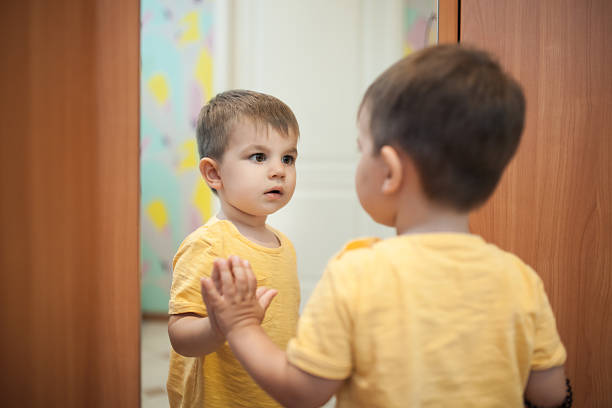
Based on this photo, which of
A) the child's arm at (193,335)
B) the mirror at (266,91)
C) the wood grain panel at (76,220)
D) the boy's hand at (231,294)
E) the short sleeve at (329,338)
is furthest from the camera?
the mirror at (266,91)

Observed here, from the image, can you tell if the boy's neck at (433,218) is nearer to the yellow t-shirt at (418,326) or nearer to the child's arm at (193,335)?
the yellow t-shirt at (418,326)

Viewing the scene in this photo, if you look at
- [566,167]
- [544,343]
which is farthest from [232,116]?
[566,167]

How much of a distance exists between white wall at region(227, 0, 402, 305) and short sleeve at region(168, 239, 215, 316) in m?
0.43

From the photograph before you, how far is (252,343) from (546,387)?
1.22 ft

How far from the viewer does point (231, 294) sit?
0.56 metres

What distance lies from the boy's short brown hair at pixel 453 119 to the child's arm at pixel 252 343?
0.24 meters

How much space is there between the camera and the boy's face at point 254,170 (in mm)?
843

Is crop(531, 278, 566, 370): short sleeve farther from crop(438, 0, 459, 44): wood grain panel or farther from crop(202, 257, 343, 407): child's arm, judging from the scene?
crop(438, 0, 459, 44): wood grain panel

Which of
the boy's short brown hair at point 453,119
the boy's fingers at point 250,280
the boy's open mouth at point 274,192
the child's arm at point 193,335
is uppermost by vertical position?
the boy's short brown hair at point 453,119

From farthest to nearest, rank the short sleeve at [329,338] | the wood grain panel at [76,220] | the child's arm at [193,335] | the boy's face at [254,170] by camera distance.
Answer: the wood grain panel at [76,220]
the boy's face at [254,170]
the child's arm at [193,335]
the short sleeve at [329,338]

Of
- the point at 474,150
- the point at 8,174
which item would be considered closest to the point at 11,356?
the point at 8,174

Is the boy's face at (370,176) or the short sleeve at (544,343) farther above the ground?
the boy's face at (370,176)

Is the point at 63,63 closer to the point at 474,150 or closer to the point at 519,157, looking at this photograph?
the point at 474,150

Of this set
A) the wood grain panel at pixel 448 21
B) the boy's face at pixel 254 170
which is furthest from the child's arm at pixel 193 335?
the wood grain panel at pixel 448 21
